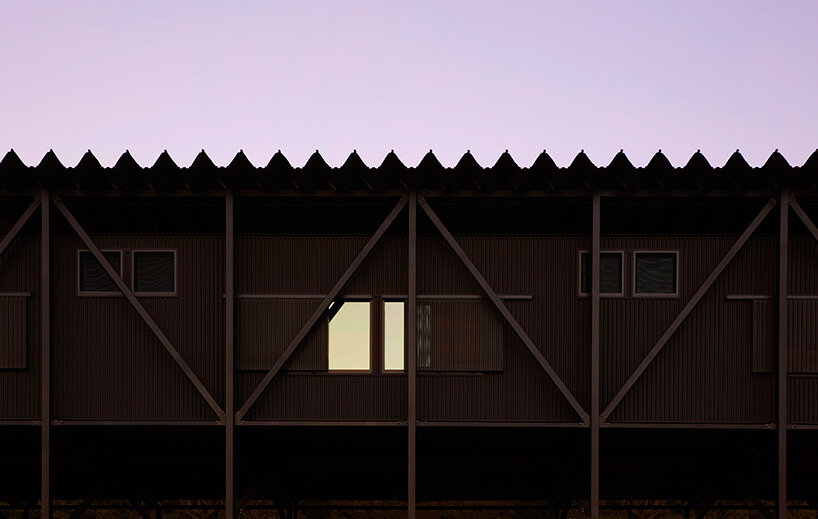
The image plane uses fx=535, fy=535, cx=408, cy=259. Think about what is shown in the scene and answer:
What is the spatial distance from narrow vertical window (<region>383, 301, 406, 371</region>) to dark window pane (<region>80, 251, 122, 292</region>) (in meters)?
5.66

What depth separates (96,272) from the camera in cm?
1120

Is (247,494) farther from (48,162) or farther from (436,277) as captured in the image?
(48,162)

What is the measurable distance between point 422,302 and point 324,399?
286cm

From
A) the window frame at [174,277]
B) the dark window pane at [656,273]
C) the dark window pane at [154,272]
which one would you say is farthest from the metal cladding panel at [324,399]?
the dark window pane at [656,273]

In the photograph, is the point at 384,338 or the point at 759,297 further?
the point at 384,338

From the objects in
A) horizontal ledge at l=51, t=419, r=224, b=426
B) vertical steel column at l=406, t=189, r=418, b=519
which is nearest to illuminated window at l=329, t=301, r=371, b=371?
vertical steel column at l=406, t=189, r=418, b=519

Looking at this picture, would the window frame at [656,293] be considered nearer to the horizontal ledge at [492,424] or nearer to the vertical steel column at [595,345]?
the vertical steel column at [595,345]

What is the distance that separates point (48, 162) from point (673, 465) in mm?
15907

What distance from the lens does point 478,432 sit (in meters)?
12.3

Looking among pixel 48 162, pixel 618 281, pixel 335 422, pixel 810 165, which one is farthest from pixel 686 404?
pixel 48 162

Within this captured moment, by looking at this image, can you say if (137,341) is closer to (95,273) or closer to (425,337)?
(95,273)

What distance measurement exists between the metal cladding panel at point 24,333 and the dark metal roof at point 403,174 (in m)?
1.52

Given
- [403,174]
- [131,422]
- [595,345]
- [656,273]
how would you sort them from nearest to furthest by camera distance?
[403,174] → [595,345] → [131,422] → [656,273]

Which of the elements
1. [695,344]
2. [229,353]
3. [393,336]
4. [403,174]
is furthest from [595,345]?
[229,353]
